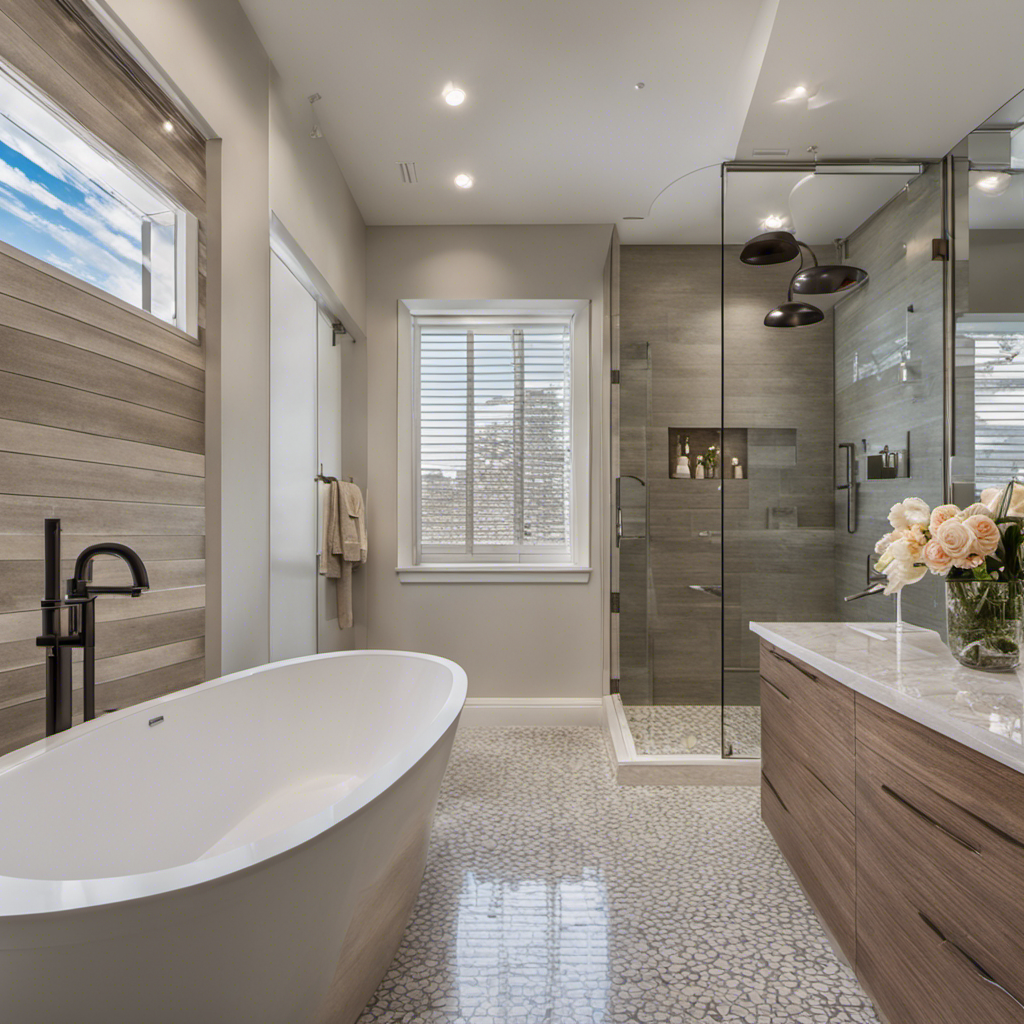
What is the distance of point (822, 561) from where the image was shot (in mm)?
2621

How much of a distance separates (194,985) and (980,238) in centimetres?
292

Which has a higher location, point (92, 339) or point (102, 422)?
point (92, 339)

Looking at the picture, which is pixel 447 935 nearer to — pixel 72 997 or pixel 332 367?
pixel 72 997

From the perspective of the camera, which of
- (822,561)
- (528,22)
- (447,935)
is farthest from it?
(822,561)

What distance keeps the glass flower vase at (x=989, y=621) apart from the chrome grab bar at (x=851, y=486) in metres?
1.17

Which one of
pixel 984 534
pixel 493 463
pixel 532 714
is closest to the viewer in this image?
pixel 984 534

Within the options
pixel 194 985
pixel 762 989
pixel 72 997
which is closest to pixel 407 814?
pixel 194 985

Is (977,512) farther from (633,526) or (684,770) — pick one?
(633,526)

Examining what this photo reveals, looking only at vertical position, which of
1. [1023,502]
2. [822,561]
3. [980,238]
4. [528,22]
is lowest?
[822,561]

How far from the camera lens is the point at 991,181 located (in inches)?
85.0

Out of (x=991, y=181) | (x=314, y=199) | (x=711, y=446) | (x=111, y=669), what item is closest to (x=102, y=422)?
(x=111, y=669)

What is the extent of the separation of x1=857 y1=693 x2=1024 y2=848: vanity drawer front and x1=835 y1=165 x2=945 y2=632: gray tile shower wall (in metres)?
1.29

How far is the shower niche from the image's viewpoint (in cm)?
274

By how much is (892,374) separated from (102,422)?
8.96 ft
